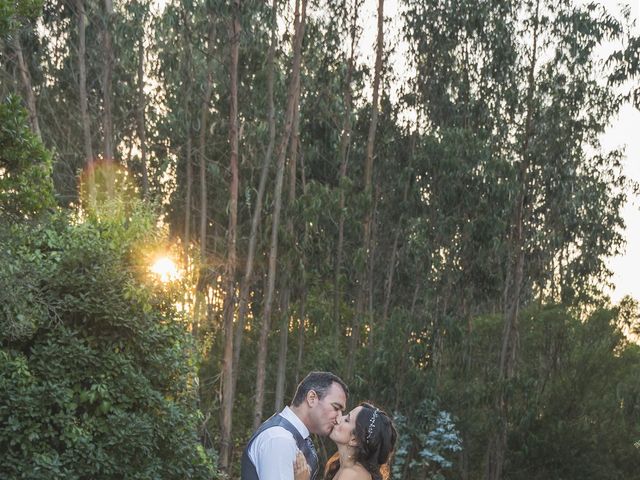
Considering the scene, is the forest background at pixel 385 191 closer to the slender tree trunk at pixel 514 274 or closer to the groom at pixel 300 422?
the slender tree trunk at pixel 514 274

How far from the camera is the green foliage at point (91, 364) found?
1081 cm

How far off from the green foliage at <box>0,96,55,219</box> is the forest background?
11338mm

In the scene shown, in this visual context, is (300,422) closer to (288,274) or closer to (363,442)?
(363,442)

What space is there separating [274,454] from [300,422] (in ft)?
0.60

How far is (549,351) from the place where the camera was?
31.9 metres

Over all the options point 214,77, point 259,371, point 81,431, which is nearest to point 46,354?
point 81,431

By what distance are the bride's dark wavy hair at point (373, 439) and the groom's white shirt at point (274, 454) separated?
0.93m

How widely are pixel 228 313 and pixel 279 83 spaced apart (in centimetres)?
509

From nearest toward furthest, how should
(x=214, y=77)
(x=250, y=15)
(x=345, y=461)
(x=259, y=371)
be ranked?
(x=345, y=461), (x=250, y=15), (x=259, y=371), (x=214, y=77)

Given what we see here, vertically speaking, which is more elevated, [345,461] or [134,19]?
[134,19]

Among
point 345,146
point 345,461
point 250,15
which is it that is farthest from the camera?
point 345,146

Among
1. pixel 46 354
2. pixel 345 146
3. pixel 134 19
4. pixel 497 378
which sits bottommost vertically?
pixel 497 378

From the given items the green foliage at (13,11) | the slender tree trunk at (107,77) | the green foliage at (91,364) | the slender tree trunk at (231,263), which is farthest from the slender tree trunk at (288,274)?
the green foliage at (13,11)

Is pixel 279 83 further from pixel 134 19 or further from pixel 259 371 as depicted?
pixel 259 371
